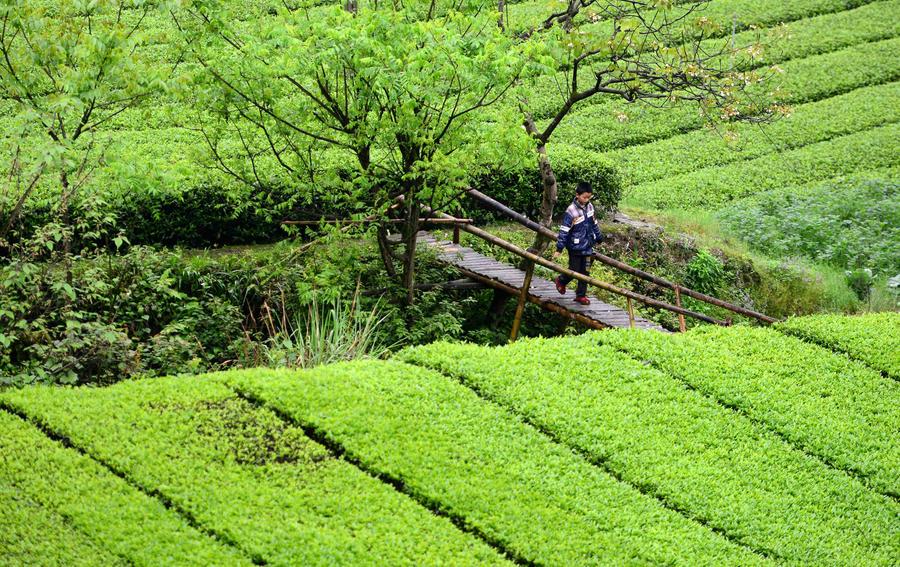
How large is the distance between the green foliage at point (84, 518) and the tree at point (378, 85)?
4.44m

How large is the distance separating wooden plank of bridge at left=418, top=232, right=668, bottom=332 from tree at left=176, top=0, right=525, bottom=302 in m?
1.39

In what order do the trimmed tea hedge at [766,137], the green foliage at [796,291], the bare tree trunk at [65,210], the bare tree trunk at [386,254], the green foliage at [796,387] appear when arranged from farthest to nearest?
the trimmed tea hedge at [766,137]
the green foliage at [796,291]
the bare tree trunk at [386,254]
the bare tree trunk at [65,210]
the green foliage at [796,387]

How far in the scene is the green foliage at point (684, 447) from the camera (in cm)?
748

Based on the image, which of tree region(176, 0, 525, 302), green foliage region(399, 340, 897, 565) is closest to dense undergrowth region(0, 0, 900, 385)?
tree region(176, 0, 525, 302)

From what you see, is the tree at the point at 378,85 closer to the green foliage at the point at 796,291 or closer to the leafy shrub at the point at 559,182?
the leafy shrub at the point at 559,182

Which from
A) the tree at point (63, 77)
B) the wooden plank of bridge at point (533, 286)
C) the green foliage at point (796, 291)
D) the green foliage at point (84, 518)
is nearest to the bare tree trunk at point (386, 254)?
the wooden plank of bridge at point (533, 286)

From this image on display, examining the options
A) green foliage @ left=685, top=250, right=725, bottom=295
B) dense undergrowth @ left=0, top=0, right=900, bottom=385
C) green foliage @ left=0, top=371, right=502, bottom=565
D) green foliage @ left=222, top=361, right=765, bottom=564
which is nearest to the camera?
green foliage @ left=0, top=371, right=502, bottom=565

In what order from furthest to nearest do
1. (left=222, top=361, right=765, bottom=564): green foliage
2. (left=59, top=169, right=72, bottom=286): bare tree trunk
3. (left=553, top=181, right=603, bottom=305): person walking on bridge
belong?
(left=553, top=181, right=603, bottom=305): person walking on bridge → (left=59, top=169, right=72, bottom=286): bare tree trunk → (left=222, top=361, right=765, bottom=564): green foliage

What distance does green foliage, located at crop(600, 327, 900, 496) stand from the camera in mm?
8570

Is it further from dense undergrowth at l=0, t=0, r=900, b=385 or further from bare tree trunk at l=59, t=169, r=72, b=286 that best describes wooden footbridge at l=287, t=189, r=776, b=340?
bare tree trunk at l=59, t=169, r=72, b=286

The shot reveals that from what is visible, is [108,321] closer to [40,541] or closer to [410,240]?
[410,240]

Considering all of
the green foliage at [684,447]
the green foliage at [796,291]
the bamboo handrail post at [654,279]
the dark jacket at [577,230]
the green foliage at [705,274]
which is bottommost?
the green foliage at [796,291]

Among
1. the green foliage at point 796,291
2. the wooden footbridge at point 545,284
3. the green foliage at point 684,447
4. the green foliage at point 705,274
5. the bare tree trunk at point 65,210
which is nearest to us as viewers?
the green foliage at point 684,447

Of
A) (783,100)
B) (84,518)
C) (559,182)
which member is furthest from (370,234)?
(783,100)
